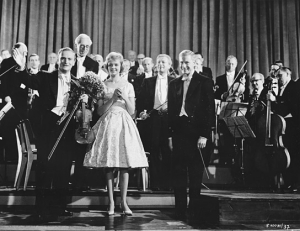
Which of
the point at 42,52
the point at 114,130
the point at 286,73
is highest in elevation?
the point at 42,52

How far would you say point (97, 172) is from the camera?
4.73m

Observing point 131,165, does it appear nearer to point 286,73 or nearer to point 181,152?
point 181,152

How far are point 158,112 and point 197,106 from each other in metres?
0.86

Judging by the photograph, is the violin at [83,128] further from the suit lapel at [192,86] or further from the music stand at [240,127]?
the music stand at [240,127]

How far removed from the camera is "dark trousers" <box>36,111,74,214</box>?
10.5ft

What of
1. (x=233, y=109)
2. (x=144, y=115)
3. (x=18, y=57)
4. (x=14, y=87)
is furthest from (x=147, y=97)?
(x=18, y=57)

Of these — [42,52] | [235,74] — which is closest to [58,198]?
[235,74]

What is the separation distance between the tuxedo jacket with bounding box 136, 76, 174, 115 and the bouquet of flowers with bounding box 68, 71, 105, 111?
91 centimetres

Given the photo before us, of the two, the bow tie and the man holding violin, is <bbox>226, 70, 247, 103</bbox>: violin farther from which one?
the man holding violin

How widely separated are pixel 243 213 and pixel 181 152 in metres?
0.72

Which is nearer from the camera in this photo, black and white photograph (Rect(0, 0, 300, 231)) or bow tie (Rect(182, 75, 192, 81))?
black and white photograph (Rect(0, 0, 300, 231))

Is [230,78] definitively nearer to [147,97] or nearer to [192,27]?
[147,97]

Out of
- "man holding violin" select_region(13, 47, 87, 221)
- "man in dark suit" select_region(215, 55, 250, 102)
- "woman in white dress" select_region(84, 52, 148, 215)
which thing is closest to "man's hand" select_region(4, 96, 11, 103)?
"man holding violin" select_region(13, 47, 87, 221)

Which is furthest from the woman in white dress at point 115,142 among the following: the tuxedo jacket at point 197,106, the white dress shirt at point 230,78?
the white dress shirt at point 230,78
